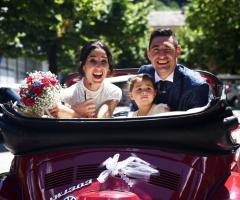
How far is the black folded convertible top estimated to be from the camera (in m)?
3.10

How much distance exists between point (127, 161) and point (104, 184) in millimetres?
216

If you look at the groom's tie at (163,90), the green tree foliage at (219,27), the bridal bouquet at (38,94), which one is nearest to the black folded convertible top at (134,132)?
the bridal bouquet at (38,94)

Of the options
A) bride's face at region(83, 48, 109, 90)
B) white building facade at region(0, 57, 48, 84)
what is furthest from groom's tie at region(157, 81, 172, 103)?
white building facade at region(0, 57, 48, 84)

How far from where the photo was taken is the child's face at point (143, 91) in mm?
3998

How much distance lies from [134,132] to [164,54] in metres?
1.24

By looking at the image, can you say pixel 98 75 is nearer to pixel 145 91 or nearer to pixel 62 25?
pixel 145 91

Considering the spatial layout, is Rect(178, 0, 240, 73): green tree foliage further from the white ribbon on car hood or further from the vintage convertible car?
the white ribbon on car hood

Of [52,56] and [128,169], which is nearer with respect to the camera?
[128,169]

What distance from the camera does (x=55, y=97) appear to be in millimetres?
3793

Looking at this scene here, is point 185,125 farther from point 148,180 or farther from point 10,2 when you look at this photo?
point 10,2

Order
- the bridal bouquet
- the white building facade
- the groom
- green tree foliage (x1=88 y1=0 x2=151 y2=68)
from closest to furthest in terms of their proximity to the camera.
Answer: the bridal bouquet → the groom → green tree foliage (x1=88 y1=0 x2=151 y2=68) → the white building facade

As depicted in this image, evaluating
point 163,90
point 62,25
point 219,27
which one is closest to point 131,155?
point 163,90

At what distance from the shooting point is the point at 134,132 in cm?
316

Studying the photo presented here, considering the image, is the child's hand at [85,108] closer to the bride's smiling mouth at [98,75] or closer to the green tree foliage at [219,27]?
the bride's smiling mouth at [98,75]
